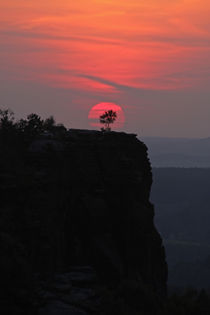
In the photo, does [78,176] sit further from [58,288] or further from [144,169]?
[58,288]

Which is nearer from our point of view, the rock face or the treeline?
the rock face

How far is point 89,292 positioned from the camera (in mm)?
38219

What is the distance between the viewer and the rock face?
3825cm

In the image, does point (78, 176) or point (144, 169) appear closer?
point (78, 176)

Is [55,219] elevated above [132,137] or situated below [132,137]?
below

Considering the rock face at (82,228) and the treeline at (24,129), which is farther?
the treeline at (24,129)

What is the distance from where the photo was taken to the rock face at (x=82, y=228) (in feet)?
125

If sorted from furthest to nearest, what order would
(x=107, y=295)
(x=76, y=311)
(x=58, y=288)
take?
(x=107, y=295)
(x=58, y=288)
(x=76, y=311)

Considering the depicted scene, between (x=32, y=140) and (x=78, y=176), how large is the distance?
6352 millimetres

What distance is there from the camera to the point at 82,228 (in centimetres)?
5856

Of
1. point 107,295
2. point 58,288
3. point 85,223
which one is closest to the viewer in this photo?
point 58,288

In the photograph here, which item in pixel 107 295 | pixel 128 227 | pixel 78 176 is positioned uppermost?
pixel 78 176

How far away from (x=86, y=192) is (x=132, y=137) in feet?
42.6

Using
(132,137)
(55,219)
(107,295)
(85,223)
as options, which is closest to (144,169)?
(132,137)
